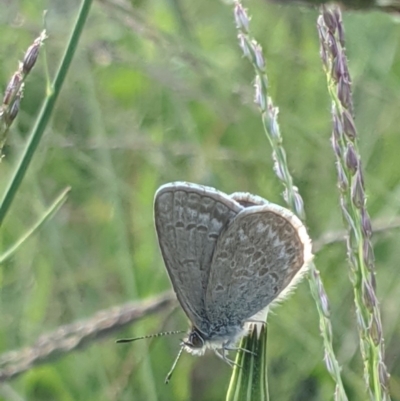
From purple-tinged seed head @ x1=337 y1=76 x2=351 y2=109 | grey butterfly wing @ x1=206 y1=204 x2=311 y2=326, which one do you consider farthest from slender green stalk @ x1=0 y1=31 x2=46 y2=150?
grey butterfly wing @ x1=206 y1=204 x2=311 y2=326

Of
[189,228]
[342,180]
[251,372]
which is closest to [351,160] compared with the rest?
[342,180]

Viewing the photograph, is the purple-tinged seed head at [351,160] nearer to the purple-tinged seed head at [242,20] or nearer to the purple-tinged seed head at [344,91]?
the purple-tinged seed head at [344,91]

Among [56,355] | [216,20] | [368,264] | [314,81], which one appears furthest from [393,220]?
[216,20]

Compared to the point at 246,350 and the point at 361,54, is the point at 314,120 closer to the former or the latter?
the point at 361,54

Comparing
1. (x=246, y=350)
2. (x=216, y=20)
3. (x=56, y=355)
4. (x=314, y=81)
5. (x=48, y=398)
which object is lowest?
(x=48, y=398)

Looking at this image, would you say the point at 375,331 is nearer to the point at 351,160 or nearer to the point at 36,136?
the point at 351,160

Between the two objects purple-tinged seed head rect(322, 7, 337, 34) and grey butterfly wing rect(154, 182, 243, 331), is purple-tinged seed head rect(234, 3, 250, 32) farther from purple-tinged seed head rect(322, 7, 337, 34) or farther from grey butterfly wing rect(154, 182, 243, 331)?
grey butterfly wing rect(154, 182, 243, 331)

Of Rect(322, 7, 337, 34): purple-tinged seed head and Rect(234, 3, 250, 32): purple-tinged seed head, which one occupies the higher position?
Rect(234, 3, 250, 32): purple-tinged seed head
